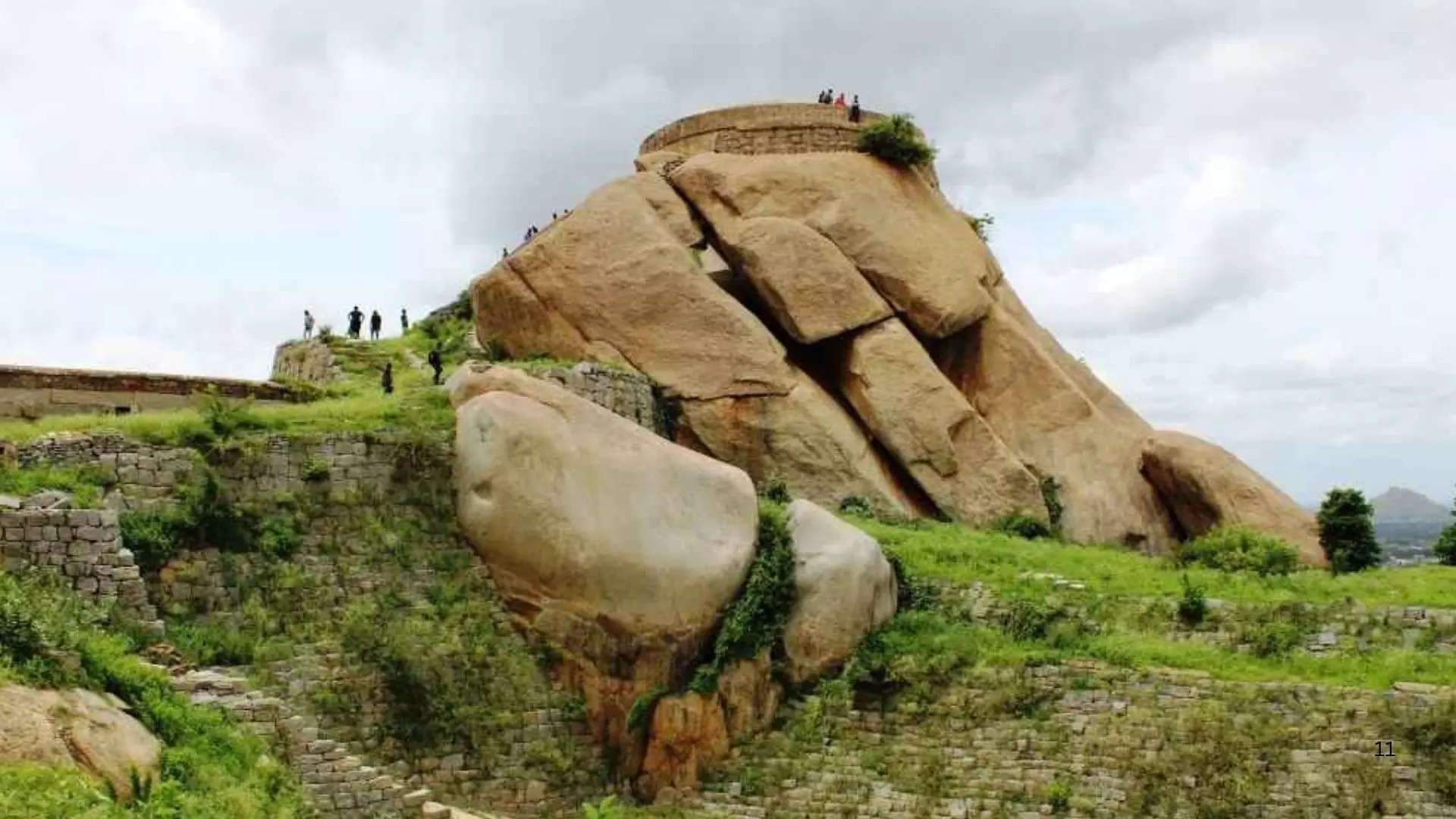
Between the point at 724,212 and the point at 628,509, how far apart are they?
924 cm

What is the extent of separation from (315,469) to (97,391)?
5.40 metres

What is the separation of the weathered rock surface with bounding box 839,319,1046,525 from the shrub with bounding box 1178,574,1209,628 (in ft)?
20.3

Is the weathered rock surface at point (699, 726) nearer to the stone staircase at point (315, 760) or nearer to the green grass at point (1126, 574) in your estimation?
the stone staircase at point (315, 760)

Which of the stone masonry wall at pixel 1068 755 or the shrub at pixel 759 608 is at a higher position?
the shrub at pixel 759 608

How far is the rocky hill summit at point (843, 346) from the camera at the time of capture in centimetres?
2364

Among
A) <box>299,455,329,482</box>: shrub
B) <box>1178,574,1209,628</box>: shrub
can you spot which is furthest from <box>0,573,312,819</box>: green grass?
<box>1178,574,1209,628</box>: shrub

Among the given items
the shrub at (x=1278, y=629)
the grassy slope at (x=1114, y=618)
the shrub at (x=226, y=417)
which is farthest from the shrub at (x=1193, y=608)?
the shrub at (x=226, y=417)

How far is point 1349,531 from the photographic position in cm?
2327

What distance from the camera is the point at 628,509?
18.0 meters

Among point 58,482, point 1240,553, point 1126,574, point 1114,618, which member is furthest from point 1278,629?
point 58,482

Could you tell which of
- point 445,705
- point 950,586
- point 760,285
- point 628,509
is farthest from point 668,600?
point 760,285

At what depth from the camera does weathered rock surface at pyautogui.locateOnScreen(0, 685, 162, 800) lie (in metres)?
11.2

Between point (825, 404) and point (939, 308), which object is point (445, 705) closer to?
point (825, 404)

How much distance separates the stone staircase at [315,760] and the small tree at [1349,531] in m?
15.1
